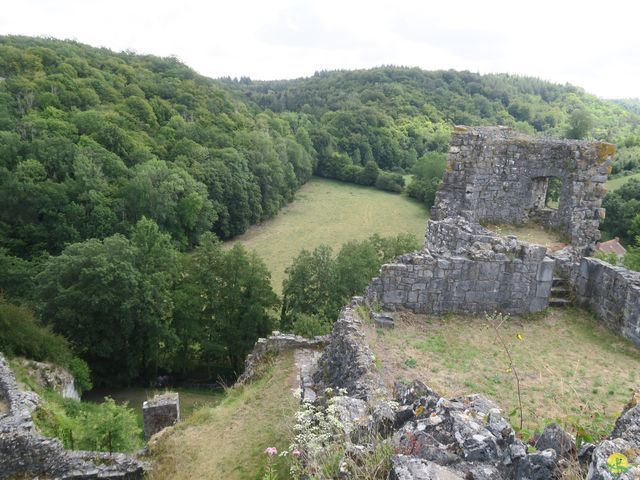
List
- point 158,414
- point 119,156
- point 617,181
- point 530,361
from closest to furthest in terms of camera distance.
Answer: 1. point 530,361
2. point 158,414
3. point 119,156
4. point 617,181

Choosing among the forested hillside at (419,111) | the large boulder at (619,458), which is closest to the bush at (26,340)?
the large boulder at (619,458)

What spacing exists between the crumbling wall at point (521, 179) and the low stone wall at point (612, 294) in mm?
2724

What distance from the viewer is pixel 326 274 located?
2744 cm

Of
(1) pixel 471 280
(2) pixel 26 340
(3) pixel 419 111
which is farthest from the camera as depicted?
(3) pixel 419 111

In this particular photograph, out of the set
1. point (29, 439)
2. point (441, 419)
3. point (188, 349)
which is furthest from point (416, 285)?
point (188, 349)

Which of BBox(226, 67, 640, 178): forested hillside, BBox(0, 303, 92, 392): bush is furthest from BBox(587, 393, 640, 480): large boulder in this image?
BBox(226, 67, 640, 178): forested hillside

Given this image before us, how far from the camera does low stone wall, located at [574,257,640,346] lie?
883 cm

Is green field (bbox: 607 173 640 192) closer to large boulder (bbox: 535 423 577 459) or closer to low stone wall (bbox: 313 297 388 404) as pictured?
low stone wall (bbox: 313 297 388 404)

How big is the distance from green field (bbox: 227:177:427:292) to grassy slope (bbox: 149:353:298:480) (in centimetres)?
2512

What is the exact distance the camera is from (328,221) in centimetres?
5859

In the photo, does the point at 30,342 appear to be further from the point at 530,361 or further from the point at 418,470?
the point at 418,470

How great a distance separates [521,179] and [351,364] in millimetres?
7934

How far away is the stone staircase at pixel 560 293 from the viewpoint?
9992mm

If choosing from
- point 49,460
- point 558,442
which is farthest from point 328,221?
point 558,442
